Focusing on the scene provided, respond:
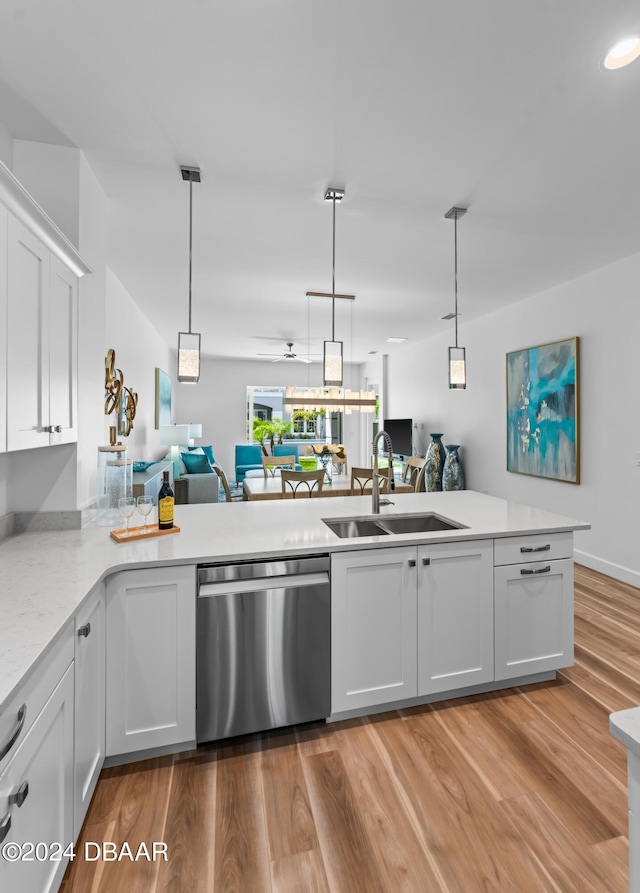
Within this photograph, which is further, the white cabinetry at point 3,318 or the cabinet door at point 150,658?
the cabinet door at point 150,658

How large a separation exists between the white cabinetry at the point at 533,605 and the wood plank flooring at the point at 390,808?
19 cm

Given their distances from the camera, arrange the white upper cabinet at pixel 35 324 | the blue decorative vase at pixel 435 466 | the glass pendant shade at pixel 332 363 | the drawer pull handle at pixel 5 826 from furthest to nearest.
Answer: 1. the blue decorative vase at pixel 435 466
2. the glass pendant shade at pixel 332 363
3. the white upper cabinet at pixel 35 324
4. the drawer pull handle at pixel 5 826

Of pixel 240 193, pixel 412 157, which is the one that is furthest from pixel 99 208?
pixel 412 157

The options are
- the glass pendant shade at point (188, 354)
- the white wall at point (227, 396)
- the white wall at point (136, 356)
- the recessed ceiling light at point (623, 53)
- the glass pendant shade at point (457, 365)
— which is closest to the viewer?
the recessed ceiling light at point (623, 53)

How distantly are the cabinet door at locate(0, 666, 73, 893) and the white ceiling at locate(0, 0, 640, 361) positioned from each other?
218cm

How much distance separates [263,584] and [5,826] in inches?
41.1

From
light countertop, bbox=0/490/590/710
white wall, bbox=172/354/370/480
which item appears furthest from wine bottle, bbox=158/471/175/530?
white wall, bbox=172/354/370/480

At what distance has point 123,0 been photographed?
4.65 feet

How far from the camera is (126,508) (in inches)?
83.8

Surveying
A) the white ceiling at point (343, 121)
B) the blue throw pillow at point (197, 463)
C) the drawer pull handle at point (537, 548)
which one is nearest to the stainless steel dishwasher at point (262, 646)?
the drawer pull handle at point (537, 548)

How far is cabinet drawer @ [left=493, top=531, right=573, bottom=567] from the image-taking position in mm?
2164

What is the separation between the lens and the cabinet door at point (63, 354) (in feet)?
6.02

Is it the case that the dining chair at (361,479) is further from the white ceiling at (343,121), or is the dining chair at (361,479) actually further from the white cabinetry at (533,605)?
the white cabinetry at (533,605)

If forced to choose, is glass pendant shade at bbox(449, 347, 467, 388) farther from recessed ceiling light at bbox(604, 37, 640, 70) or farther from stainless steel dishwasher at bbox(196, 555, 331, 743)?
stainless steel dishwasher at bbox(196, 555, 331, 743)
